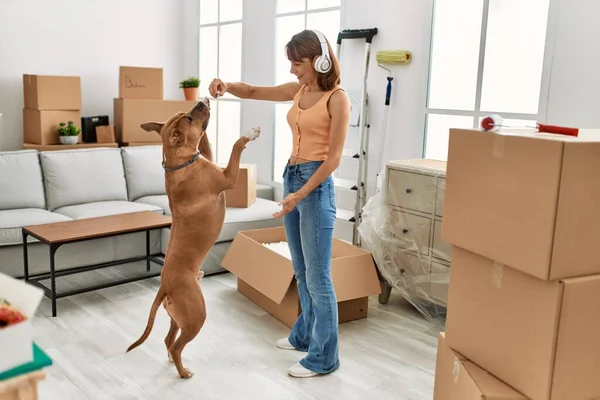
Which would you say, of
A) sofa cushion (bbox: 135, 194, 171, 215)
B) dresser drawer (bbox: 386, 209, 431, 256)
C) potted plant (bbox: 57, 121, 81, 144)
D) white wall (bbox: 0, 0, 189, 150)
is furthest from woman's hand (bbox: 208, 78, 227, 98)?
white wall (bbox: 0, 0, 189, 150)

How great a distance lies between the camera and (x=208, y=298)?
354 centimetres

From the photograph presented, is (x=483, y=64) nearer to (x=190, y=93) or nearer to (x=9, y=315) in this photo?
(x=190, y=93)

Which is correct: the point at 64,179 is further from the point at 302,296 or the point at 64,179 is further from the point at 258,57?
the point at 302,296

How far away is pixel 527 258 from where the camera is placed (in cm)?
153

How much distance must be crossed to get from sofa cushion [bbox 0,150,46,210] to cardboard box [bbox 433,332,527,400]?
3.13m

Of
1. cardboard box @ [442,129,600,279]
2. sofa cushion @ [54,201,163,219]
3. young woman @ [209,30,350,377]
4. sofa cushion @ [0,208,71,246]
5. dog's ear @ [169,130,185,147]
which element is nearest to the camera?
cardboard box @ [442,129,600,279]

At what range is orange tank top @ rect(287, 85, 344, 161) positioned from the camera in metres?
2.38

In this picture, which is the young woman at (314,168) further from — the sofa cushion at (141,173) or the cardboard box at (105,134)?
the cardboard box at (105,134)

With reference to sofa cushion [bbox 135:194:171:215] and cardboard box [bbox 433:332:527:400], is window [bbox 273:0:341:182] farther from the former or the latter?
cardboard box [bbox 433:332:527:400]

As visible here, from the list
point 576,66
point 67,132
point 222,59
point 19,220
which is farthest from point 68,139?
point 576,66

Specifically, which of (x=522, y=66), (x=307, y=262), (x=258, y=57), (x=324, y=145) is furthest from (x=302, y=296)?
(x=258, y=57)

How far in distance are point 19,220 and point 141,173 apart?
1.12m

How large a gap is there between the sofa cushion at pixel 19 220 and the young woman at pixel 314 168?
176 cm

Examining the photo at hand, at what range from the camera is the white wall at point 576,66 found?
290 cm
